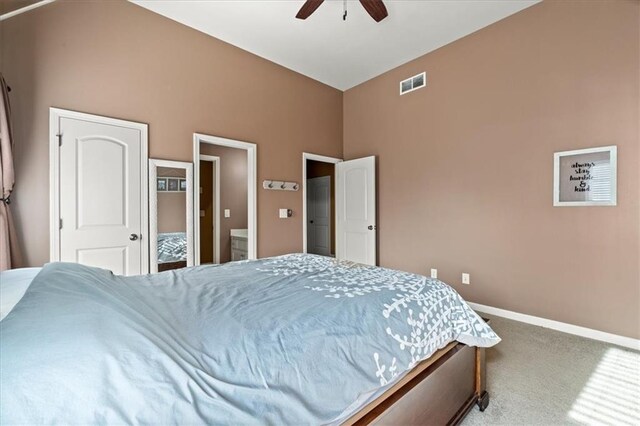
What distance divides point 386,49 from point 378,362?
3.92 m

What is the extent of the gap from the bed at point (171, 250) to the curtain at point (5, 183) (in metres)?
1.10

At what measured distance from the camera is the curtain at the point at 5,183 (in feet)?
6.98

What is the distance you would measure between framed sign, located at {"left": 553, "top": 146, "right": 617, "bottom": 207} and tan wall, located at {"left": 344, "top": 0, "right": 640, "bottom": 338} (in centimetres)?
6

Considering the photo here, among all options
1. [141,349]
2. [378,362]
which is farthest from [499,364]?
[141,349]

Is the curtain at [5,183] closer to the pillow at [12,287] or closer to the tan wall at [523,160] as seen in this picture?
the pillow at [12,287]

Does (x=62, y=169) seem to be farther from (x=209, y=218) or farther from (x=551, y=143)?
(x=551, y=143)

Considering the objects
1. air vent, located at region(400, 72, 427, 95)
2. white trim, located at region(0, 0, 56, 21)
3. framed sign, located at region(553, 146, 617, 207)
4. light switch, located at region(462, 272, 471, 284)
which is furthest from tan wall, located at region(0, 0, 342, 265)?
framed sign, located at region(553, 146, 617, 207)

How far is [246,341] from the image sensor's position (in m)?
0.94

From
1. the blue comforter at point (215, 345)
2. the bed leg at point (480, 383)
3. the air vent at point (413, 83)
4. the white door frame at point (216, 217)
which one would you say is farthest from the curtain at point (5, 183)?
the air vent at point (413, 83)

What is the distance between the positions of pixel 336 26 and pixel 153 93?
2227 mm

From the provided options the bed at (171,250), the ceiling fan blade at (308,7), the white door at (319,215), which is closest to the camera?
the ceiling fan blade at (308,7)

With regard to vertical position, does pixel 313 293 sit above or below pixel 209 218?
below

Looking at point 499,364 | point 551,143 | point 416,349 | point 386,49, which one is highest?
point 386,49

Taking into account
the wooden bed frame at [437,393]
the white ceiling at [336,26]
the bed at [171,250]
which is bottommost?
the wooden bed frame at [437,393]
